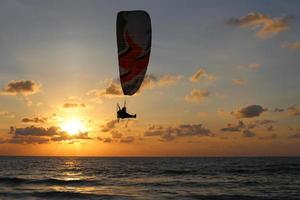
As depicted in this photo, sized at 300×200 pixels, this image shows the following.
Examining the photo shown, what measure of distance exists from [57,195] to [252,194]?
651 inches

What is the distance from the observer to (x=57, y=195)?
110ft

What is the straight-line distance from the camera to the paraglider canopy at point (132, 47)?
941 inches

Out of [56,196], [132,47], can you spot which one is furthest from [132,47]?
[56,196]

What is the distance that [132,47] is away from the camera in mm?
24094

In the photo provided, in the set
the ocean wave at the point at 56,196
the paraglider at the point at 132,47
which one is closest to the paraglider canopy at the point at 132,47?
the paraglider at the point at 132,47

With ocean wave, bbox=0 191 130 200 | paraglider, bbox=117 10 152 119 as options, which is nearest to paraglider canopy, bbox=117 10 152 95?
paraglider, bbox=117 10 152 119

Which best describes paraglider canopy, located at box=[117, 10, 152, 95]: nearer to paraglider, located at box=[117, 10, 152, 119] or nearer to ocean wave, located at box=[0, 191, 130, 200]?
paraglider, located at box=[117, 10, 152, 119]

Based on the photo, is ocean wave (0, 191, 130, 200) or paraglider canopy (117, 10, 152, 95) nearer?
paraglider canopy (117, 10, 152, 95)

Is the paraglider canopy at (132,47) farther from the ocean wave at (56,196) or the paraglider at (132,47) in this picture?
the ocean wave at (56,196)

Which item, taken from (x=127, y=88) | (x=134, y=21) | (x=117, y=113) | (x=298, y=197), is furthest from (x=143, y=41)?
(x=298, y=197)

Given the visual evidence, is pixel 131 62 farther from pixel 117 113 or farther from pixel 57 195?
pixel 57 195

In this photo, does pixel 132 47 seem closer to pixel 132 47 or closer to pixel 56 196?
pixel 132 47

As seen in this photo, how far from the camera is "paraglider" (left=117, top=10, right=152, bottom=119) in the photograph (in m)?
23.9

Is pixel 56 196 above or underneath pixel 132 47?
underneath
